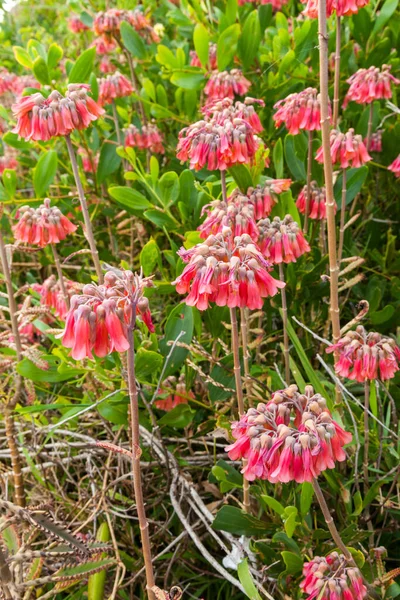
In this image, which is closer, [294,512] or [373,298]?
[294,512]

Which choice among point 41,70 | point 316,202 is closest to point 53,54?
point 41,70

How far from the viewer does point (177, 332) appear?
65.1 inches

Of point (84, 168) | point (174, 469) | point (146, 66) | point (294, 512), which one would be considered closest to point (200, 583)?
point (174, 469)

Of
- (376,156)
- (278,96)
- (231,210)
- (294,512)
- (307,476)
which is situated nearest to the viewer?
(307,476)

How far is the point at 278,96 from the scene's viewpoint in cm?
225

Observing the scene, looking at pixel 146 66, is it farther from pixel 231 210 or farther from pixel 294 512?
pixel 294 512

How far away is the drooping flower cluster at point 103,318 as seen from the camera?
1056mm

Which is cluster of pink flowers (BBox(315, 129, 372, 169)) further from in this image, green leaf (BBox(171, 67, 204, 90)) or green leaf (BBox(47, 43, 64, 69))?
green leaf (BBox(47, 43, 64, 69))

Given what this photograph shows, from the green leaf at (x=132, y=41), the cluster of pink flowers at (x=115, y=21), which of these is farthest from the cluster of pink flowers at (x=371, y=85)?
the cluster of pink flowers at (x=115, y=21)

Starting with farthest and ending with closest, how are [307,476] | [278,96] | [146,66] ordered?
[146,66] → [278,96] → [307,476]

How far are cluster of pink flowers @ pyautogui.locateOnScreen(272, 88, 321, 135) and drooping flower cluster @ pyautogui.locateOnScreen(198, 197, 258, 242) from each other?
1.33 ft

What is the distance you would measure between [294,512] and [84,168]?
67.1 inches

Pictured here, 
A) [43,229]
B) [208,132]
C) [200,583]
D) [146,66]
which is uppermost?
[146,66]

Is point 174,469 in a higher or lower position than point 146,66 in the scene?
lower
